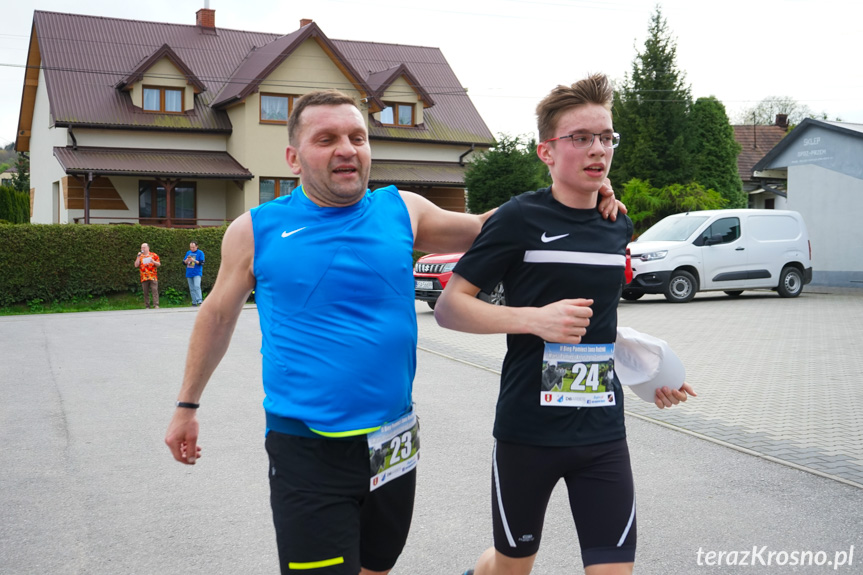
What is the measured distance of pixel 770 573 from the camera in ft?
13.8

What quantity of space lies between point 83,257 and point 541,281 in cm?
2271

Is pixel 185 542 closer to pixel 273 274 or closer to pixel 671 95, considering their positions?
pixel 273 274

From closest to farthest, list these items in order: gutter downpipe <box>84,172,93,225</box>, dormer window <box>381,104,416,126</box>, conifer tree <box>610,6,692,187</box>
A: gutter downpipe <box>84,172,93,225</box> → dormer window <box>381,104,416,126</box> → conifer tree <box>610,6,692,187</box>

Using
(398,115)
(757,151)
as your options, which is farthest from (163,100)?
(757,151)

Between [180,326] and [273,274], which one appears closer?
[273,274]

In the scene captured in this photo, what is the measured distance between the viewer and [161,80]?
111 feet

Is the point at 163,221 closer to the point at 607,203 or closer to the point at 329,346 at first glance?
the point at 607,203

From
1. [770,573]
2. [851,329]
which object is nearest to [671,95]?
[851,329]

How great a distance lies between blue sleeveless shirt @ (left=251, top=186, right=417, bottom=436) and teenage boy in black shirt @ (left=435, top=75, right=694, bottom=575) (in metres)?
0.31

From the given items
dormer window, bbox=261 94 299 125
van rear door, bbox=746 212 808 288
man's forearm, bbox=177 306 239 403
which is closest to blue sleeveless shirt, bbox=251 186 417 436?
man's forearm, bbox=177 306 239 403

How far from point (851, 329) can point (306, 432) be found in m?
13.9

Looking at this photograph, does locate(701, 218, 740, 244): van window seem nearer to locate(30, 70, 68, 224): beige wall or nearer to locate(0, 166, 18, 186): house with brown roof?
locate(30, 70, 68, 224): beige wall

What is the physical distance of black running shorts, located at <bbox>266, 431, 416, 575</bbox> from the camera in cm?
259

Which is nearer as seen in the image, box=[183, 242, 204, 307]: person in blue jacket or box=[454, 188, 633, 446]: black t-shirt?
box=[454, 188, 633, 446]: black t-shirt
